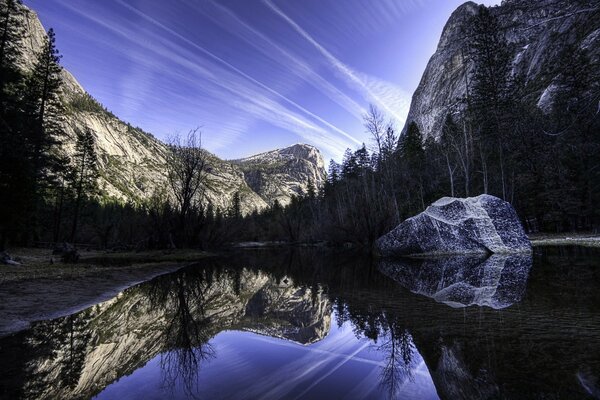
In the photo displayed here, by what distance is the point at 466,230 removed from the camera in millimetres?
18094

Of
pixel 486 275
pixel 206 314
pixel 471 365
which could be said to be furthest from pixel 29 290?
pixel 486 275

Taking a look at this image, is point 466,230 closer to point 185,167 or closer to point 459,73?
point 185,167

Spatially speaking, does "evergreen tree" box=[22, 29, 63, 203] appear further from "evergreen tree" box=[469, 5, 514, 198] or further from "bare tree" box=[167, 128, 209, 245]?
"evergreen tree" box=[469, 5, 514, 198]

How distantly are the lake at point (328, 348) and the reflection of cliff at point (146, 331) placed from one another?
0.02m

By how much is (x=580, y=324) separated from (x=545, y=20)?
13.9 feet

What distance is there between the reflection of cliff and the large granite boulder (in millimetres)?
11384

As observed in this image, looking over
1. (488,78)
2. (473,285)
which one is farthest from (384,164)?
(473,285)

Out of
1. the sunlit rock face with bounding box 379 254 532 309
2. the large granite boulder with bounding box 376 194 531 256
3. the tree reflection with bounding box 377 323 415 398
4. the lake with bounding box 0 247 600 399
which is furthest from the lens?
the large granite boulder with bounding box 376 194 531 256

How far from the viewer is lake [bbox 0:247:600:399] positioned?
10.5ft

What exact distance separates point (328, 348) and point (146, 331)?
3.14m

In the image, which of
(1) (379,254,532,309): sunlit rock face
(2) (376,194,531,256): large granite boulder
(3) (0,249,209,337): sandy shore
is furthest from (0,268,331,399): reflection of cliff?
(2) (376,194,531,256): large granite boulder

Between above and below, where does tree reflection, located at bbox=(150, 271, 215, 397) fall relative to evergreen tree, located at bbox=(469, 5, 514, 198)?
below

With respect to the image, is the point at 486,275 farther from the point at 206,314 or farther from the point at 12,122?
the point at 12,122

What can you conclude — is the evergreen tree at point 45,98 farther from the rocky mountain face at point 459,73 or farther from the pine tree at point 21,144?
the rocky mountain face at point 459,73
